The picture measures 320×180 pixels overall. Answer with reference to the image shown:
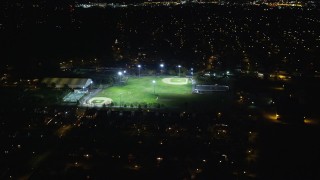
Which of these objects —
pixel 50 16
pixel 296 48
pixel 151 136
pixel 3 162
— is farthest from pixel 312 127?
pixel 50 16

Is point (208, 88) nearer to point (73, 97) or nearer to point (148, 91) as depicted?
point (148, 91)

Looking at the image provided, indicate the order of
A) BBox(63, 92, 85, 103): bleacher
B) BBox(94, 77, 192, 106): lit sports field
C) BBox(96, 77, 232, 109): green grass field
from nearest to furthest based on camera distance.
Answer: BBox(96, 77, 232, 109): green grass field, BBox(63, 92, 85, 103): bleacher, BBox(94, 77, 192, 106): lit sports field

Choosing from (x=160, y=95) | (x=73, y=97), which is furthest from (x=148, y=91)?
(x=73, y=97)

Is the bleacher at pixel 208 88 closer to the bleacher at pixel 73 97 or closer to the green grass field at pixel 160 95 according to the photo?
the green grass field at pixel 160 95

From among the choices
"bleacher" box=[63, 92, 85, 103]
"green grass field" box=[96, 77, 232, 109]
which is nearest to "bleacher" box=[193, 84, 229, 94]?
"green grass field" box=[96, 77, 232, 109]

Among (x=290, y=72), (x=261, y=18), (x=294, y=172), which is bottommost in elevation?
(x=294, y=172)

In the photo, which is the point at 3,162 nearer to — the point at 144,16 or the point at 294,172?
the point at 294,172

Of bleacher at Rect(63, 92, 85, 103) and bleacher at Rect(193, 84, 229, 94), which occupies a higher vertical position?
bleacher at Rect(193, 84, 229, 94)

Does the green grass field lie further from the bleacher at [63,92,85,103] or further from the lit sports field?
the bleacher at [63,92,85,103]
